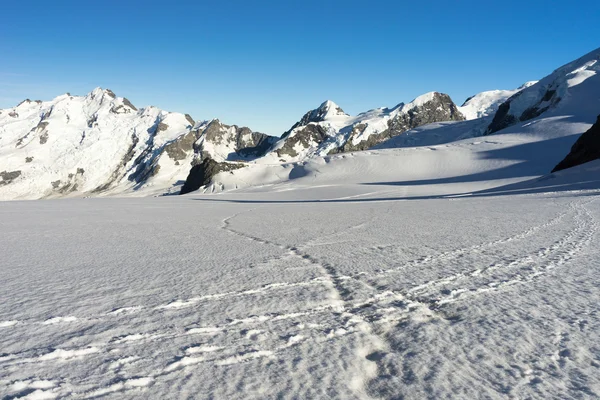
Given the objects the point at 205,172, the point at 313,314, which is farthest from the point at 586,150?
the point at 205,172

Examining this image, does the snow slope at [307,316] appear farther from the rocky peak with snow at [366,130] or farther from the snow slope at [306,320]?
the rocky peak with snow at [366,130]

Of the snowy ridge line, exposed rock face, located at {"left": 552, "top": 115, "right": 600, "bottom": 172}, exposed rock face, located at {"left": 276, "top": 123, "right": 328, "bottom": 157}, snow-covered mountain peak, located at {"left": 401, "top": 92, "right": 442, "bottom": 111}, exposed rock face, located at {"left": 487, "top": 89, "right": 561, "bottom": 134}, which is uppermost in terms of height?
snow-covered mountain peak, located at {"left": 401, "top": 92, "right": 442, "bottom": 111}

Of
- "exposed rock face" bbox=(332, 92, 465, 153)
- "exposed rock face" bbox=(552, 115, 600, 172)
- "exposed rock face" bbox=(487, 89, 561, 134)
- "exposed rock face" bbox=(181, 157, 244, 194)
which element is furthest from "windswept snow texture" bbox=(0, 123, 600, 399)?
"exposed rock face" bbox=(332, 92, 465, 153)

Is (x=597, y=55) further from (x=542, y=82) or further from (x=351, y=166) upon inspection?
(x=351, y=166)

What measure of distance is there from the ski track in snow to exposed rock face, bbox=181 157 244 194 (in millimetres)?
74668

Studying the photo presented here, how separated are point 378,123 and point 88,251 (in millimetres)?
161377

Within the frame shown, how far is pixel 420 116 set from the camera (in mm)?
164500

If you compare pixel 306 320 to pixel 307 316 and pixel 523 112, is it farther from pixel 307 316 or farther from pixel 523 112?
pixel 523 112

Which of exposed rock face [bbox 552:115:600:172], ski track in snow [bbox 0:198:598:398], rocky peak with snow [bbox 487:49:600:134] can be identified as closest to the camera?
ski track in snow [bbox 0:198:598:398]

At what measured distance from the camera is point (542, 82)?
3777 inches

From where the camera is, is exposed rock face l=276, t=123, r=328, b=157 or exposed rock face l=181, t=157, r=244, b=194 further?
exposed rock face l=276, t=123, r=328, b=157

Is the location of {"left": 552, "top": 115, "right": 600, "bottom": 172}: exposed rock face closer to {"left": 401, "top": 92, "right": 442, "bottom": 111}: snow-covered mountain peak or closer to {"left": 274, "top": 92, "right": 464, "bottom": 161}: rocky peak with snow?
{"left": 274, "top": 92, "right": 464, "bottom": 161}: rocky peak with snow

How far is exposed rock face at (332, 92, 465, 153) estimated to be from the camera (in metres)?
158

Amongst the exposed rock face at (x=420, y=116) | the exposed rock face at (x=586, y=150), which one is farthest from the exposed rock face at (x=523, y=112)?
the exposed rock face at (x=420, y=116)
